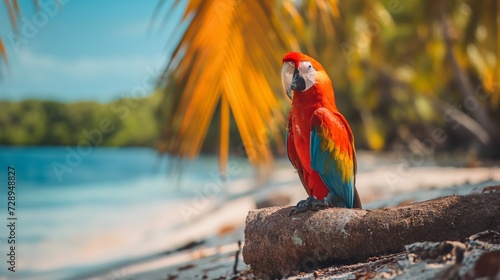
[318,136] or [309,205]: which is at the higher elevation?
[318,136]

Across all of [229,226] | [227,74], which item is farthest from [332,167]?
[229,226]

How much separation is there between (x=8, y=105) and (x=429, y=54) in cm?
1540

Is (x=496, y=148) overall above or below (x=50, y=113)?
below

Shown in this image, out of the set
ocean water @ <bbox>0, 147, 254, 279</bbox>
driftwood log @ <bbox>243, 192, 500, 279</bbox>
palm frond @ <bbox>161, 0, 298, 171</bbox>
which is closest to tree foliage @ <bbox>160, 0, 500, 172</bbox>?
palm frond @ <bbox>161, 0, 298, 171</bbox>

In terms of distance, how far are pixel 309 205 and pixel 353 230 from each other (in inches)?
11.3

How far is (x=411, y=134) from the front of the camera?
24.5 metres

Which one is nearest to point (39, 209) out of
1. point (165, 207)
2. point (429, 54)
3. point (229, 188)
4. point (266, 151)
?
point (165, 207)

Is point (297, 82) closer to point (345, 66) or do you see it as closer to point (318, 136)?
point (318, 136)

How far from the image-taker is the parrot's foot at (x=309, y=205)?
279 centimetres

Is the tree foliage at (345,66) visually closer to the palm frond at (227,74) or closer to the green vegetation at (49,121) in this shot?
the palm frond at (227,74)

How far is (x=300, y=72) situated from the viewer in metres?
2.79

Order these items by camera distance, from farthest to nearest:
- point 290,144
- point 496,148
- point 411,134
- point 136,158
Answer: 1. point 136,158
2. point 411,134
3. point 496,148
4. point 290,144

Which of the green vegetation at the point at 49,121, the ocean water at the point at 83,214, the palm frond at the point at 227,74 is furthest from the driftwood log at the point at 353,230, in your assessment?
the green vegetation at the point at 49,121

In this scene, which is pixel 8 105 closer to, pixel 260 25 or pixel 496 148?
pixel 496 148
